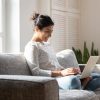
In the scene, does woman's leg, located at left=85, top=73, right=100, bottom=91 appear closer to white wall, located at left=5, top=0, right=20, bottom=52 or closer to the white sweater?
the white sweater

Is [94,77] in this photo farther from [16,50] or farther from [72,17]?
[72,17]

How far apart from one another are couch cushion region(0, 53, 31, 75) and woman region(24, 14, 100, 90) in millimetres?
56

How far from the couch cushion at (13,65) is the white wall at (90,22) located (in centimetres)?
236

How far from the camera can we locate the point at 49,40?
3855 millimetres

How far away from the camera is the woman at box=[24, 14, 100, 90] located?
7.95ft

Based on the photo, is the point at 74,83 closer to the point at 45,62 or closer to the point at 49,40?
the point at 45,62

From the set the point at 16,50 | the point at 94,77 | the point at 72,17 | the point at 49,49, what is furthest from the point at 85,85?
the point at 72,17

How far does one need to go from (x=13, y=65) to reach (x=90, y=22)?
2.60m

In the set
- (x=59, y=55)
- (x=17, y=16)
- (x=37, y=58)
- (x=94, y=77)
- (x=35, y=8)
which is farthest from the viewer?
(x=35, y=8)

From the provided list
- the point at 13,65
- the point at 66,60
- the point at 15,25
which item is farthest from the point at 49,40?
the point at 13,65

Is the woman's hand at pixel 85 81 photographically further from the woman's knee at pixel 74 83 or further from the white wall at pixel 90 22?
the white wall at pixel 90 22

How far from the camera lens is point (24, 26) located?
3488 mm

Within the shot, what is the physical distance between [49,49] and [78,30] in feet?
6.82

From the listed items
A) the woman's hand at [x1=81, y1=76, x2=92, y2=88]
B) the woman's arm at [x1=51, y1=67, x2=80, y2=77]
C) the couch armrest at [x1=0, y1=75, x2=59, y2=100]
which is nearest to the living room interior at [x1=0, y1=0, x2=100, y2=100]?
the couch armrest at [x1=0, y1=75, x2=59, y2=100]
